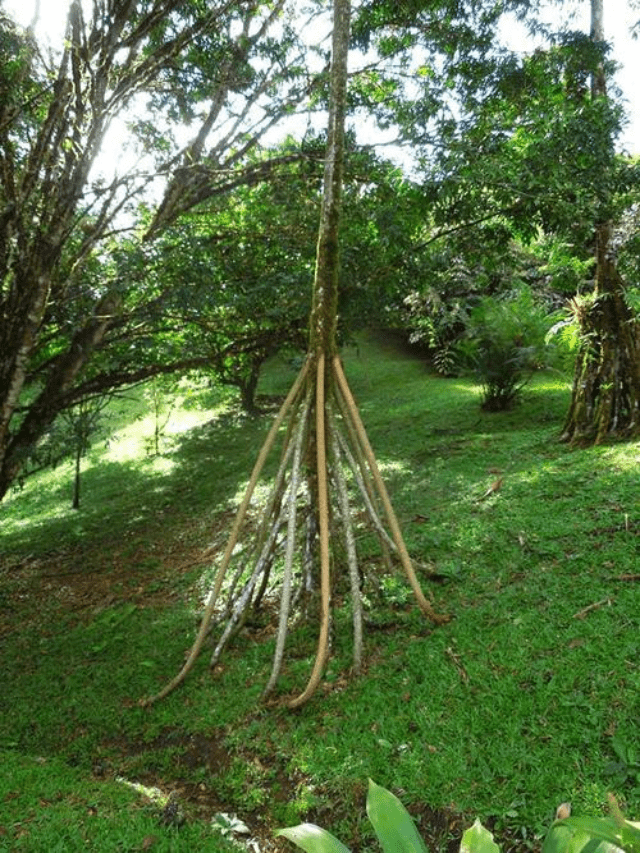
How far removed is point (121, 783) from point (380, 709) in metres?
1.34

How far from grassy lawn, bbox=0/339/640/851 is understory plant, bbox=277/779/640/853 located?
3.92ft

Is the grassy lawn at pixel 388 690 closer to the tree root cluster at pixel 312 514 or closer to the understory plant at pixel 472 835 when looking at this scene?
the tree root cluster at pixel 312 514

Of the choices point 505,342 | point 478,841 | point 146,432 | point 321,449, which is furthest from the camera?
point 146,432

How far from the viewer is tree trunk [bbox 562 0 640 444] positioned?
5.37 metres

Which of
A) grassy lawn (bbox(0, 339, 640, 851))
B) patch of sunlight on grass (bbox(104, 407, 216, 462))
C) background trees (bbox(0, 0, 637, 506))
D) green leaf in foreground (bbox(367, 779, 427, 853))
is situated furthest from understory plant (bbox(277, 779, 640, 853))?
patch of sunlight on grass (bbox(104, 407, 216, 462))

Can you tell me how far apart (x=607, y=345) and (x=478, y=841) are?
529 centimetres

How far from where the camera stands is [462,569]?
13.0ft

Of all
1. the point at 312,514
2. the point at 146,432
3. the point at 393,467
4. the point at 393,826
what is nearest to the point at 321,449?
the point at 312,514

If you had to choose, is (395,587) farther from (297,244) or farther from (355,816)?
(297,244)

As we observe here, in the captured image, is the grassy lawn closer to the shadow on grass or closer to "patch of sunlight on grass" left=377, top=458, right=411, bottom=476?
"patch of sunlight on grass" left=377, top=458, right=411, bottom=476

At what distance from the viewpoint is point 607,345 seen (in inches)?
217

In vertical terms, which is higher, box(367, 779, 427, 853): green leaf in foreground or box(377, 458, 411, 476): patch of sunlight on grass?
box(367, 779, 427, 853): green leaf in foreground

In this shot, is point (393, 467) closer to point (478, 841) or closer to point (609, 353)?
point (609, 353)

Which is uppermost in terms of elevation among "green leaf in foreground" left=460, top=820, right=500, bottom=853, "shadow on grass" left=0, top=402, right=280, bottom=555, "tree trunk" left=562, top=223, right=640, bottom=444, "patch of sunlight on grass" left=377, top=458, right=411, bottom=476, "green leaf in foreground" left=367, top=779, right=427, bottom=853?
"tree trunk" left=562, top=223, right=640, bottom=444
